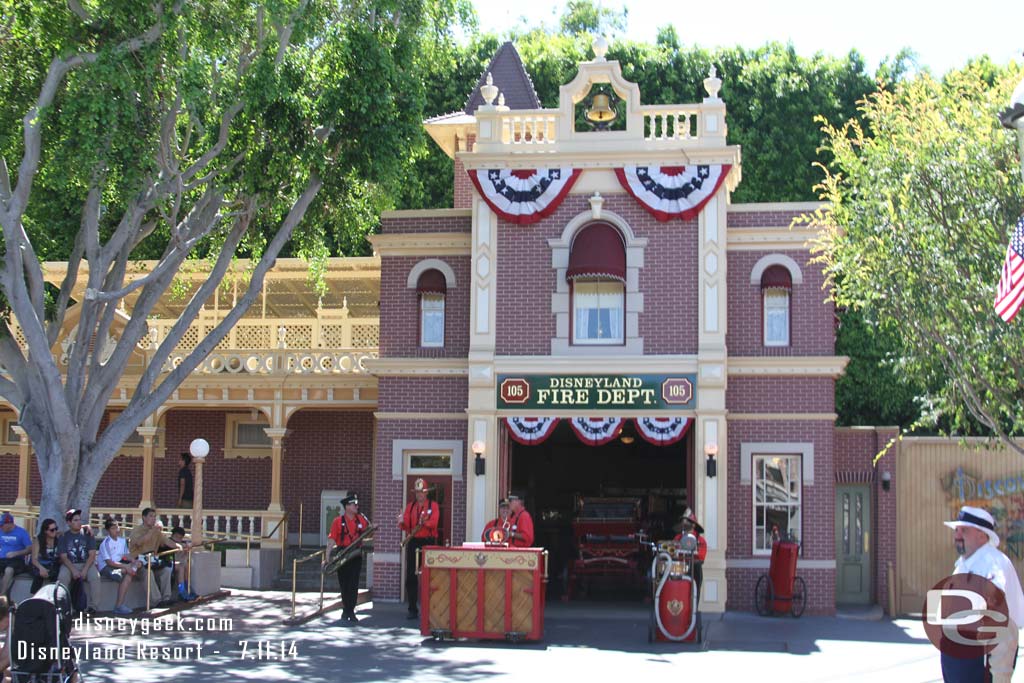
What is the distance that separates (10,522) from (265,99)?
710 centimetres

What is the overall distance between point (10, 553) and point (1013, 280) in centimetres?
1409

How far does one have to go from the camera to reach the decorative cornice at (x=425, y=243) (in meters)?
22.5

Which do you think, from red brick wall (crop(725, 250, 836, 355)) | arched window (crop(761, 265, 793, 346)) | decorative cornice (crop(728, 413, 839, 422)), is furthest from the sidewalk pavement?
arched window (crop(761, 265, 793, 346))

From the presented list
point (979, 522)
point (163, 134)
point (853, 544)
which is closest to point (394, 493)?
point (163, 134)

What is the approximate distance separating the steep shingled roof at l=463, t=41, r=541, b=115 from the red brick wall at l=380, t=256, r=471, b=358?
813 cm

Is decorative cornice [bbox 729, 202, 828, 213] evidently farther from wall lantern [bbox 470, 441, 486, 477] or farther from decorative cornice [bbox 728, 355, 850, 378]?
wall lantern [bbox 470, 441, 486, 477]

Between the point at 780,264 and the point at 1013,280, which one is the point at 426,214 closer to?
the point at 780,264

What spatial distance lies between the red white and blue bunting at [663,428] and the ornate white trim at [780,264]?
8.84 feet

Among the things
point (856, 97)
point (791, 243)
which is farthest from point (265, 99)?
point (856, 97)

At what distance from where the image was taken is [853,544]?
22.8m

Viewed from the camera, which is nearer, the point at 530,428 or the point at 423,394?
the point at 530,428

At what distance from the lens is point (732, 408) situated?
843 inches

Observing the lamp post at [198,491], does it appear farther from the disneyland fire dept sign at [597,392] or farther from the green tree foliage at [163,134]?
the disneyland fire dept sign at [597,392]

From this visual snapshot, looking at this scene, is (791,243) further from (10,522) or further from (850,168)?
(10,522)
